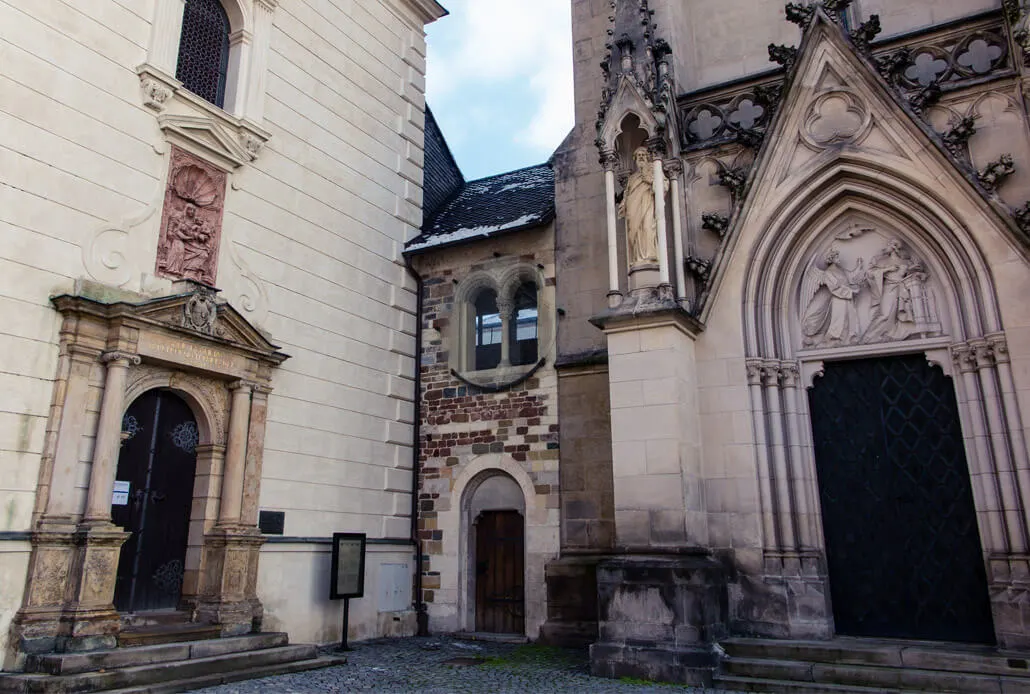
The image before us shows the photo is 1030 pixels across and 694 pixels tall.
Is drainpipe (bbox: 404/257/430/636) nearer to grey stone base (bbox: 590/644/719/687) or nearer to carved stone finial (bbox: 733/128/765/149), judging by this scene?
grey stone base (bbox: 590/644/719/687)

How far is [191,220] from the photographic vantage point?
29.9 ft

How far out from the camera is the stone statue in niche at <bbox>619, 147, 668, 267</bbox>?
9.22m

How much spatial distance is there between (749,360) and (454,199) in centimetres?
738

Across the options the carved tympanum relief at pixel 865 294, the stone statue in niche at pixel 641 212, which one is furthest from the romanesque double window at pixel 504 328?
the carved tympanum relief at pixel 865 294

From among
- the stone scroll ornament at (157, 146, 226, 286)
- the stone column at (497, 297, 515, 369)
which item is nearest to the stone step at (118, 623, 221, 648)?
the stone scroll ornament at (157, 146, 226, 286)

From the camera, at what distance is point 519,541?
11.2m

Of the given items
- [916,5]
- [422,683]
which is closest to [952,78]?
[916,5]

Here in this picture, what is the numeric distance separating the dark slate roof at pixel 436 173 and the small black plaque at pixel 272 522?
593 cm

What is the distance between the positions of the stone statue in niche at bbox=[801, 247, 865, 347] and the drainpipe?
5.94 m

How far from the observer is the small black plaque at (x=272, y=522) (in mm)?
9504

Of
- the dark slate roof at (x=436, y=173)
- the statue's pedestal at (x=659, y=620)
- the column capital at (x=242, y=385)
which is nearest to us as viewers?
the statue's pedestal at (x=659, y=620)

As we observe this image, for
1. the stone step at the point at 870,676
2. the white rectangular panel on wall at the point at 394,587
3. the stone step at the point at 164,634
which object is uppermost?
the white rectangular panel on wall at the point at 394,587

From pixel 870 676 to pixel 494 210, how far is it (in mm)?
8668

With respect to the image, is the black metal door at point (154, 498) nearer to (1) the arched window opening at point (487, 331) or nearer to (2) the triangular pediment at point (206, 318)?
(2) the triangular pediment at point (206, 318)
